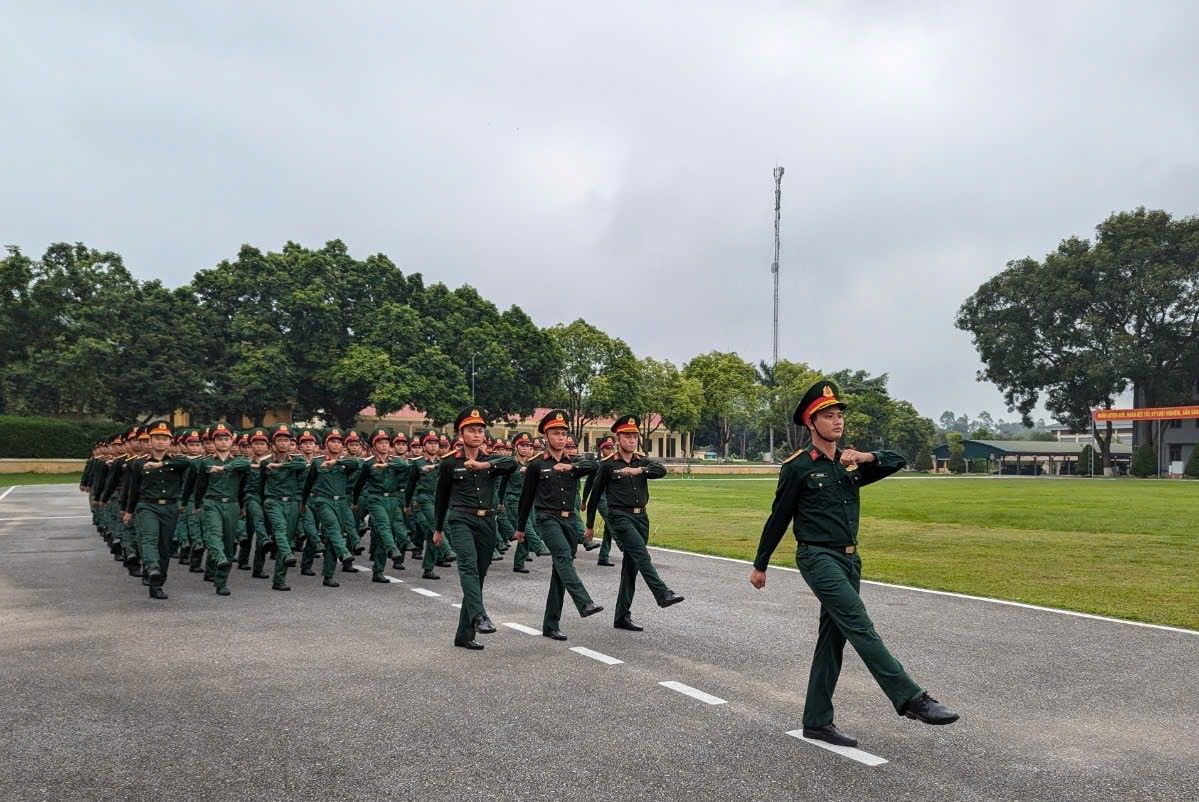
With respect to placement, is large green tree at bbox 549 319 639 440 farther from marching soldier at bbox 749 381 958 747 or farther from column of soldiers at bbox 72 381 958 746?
marching soldier at bbox 749 381 958 747

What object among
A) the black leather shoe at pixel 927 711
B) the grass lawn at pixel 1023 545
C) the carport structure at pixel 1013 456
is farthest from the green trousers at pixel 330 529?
the carport structure at pixel 1013 456

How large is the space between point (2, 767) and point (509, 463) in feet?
13.9

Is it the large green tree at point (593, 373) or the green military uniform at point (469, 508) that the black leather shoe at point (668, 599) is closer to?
the green military uniform at point (469, 508)

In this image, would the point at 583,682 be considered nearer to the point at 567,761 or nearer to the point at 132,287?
the point at 567,761

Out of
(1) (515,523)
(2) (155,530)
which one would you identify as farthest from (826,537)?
(1) (515,523)

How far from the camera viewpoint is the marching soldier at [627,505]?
27.9 feet

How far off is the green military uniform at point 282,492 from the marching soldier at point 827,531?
24.8 ft

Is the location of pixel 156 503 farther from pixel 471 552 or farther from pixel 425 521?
pixel 471 552

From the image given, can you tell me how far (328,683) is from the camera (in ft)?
21.3

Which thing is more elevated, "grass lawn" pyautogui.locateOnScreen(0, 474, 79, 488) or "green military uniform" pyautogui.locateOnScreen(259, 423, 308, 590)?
"green military uniform" pyautogui.locateOnScreen(259, 423, 308, 590)

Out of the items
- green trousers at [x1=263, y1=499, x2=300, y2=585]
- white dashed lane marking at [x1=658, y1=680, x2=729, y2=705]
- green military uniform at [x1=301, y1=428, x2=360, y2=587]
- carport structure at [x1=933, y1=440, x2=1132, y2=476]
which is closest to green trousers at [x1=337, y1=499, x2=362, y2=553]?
green military uniform at [x1=301, y1=428, x2=360, y2=587]

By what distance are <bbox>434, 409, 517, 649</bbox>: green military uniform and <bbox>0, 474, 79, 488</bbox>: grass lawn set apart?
39873 mm

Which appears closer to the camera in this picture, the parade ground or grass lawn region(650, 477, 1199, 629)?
the parade ground

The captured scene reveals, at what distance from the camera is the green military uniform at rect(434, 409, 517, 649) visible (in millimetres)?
8062
